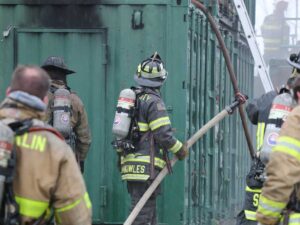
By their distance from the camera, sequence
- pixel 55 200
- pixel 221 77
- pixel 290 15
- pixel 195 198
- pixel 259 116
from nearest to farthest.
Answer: pixel 55 200
pixel 259 116
pixel 195 198
pixel 221 77
pixel 290 15

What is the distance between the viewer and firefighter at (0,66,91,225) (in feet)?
16.8

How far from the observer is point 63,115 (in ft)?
30.1

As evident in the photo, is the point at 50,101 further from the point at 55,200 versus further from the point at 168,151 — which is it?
the point at 55,200

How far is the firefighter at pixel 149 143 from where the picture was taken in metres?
8.99

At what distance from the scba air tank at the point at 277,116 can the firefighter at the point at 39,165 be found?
200 centimetres

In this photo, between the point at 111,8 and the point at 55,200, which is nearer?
the point at 55,200

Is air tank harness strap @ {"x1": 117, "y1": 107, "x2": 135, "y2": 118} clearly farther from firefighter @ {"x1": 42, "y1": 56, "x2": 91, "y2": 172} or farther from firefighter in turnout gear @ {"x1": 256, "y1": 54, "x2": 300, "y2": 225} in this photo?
firefighter in turnout gear @ {"x1": 256, "y1": 54, "x2": 300, "y2": 225}

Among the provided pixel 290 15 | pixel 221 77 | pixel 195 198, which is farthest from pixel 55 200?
pixel 290 15

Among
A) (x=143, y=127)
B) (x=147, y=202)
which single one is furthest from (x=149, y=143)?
(x=147, y=202)

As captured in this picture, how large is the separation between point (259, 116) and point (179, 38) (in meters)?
2.20

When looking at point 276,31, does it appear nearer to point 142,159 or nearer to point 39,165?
point 142,159

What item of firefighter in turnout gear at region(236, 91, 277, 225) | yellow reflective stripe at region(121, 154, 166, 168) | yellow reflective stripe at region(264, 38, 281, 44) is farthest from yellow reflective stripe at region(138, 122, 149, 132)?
yellow reflective stripe at region(264, 38, 281, 44)

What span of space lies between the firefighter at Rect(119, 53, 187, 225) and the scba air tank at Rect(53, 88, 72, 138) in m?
0.59

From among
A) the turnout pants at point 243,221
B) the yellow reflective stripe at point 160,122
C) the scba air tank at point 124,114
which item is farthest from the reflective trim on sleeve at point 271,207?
the scba air tank at point 124,114
